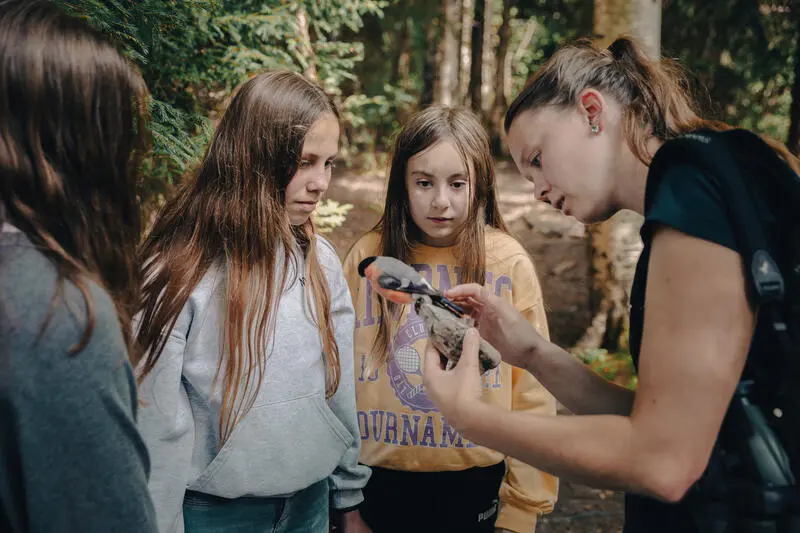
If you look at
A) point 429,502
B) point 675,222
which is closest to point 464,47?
point 429,502

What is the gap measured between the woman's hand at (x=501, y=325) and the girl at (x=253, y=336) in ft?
1.74

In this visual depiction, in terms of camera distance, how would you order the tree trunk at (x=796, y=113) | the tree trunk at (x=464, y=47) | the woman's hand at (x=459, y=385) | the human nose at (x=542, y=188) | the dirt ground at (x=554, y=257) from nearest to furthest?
the woman's hand at (x=459, y=385) → the human nose at (x=542, y=188) → the dirt ground at (x=554, y=257) → the tree trunk at (x=796, y=113) → the tree trunk at (x=464, y=47)

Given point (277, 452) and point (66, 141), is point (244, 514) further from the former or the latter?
point (66, 141)

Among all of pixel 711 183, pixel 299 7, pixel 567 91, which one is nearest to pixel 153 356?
pixel 567 91

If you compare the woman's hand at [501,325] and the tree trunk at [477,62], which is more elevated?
the tree trunk at [477,62]

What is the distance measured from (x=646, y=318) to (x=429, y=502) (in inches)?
64.0

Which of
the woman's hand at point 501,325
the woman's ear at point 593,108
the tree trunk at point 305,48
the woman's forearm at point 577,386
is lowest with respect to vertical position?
the woman's forearm at point 577,386

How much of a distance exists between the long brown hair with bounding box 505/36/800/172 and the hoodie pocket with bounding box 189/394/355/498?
1.13m

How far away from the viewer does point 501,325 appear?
209 cm

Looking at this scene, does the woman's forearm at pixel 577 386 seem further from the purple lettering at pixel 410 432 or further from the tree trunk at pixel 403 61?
the tree trunk at pixel 403 61

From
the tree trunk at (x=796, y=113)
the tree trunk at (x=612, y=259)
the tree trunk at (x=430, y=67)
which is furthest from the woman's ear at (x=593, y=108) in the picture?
the tree trunk at (x=430, y=67)

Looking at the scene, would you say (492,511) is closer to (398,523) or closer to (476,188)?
(398,523)

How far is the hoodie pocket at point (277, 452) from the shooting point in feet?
6.75

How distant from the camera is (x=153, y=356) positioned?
1987mm
